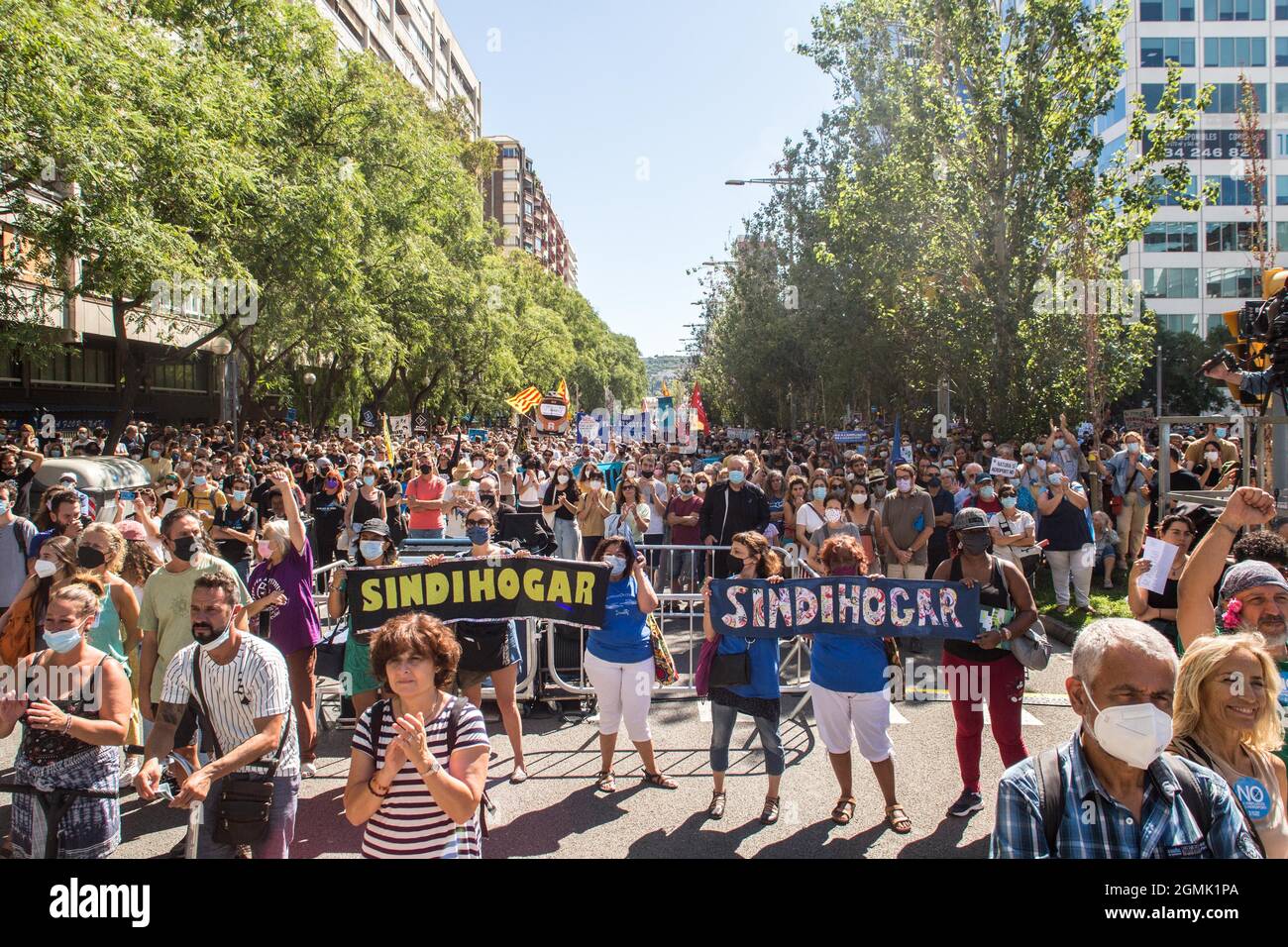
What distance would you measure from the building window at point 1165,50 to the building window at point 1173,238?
30.0 feet

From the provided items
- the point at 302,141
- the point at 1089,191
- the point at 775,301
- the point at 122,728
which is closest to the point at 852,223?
the point at 1089,191

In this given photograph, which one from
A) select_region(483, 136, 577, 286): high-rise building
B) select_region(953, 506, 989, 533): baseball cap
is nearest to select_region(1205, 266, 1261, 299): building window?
select_region(953, 506, 989, 533): baseball cap

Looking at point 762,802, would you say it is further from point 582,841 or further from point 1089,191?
point 1089,191

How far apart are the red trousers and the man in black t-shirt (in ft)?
21.3

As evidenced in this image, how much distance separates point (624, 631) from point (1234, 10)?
6714 cm

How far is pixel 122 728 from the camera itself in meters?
4.11

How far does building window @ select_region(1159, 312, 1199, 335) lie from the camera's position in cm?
6031

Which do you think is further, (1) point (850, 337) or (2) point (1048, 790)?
(1) point (850, 337)

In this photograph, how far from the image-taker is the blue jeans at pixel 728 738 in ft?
19.1

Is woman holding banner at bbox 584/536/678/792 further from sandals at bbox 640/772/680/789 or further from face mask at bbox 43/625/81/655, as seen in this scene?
face mask at bbox 43/625/81/655

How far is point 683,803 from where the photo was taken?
6039 mm
